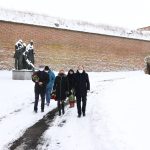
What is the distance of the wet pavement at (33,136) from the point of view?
778cm

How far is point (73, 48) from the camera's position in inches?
1334

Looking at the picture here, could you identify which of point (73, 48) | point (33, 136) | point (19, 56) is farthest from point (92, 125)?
point (73, 48)

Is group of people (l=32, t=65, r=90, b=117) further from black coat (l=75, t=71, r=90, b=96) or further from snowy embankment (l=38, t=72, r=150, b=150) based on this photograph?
snowy embankment (l=38, t=72, r=150, b=150)

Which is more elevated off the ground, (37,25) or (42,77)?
(37,25)

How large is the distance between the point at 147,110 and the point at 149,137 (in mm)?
3156

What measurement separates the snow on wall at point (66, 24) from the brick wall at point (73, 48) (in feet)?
1.22

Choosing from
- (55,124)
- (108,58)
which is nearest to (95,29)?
(108,58)

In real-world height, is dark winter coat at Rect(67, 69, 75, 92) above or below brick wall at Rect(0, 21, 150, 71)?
below

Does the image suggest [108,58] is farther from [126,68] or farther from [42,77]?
[42,77]

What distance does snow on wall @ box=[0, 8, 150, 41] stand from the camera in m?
29.8

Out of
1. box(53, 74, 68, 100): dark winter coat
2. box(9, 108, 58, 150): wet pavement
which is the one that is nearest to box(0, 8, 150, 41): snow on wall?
box(53, 74, 68, 100): dark winter coat

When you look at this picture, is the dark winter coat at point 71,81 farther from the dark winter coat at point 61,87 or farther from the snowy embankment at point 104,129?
the snowy embankment at point 104,129

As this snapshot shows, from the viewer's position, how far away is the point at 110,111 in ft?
35.9

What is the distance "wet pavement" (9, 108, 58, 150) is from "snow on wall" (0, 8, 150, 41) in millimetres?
19642
